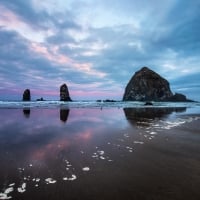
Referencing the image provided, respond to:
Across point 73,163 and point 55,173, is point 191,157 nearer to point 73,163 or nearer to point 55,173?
point 73,163

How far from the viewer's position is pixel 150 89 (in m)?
116

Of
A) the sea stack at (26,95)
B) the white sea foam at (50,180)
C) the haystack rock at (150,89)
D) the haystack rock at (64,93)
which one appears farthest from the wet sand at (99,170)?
the haystack rock at (150,89)

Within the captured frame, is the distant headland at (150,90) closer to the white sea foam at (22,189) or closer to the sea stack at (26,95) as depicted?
the sea stack at (26,95)

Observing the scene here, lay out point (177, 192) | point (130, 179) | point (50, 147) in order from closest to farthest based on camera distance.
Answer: point (177, 192), point (130, 179), point (50, 147)

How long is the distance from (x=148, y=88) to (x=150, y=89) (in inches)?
57.4

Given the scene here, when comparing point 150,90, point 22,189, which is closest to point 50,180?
point 22,189

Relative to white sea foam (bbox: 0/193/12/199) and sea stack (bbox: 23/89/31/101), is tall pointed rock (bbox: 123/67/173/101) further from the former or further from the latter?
white sea foam (bbox: 0/193/12/199)

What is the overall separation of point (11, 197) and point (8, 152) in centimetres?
270

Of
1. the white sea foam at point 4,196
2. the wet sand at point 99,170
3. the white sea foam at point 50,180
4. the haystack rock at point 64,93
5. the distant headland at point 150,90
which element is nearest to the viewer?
the white sea foam at point 4,196

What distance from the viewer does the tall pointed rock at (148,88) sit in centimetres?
11412

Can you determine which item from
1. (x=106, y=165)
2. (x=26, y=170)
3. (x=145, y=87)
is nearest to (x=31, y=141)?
(x=26, y=170)

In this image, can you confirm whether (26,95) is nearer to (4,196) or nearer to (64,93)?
(64,93)

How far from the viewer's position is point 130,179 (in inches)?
143

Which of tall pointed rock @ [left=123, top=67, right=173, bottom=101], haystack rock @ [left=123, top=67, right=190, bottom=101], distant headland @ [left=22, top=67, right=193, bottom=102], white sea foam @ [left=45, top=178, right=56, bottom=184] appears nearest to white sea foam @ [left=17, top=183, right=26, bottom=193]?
white sea foam @ [left=45, top=178, right=56, bottom=184]
